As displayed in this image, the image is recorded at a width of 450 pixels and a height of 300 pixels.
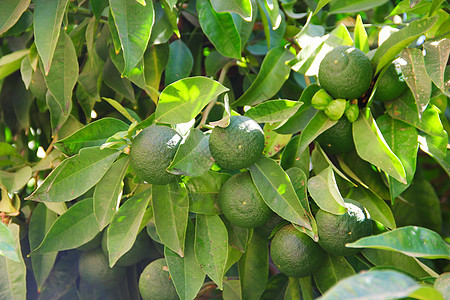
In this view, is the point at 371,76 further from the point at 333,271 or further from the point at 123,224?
the point at 123,224

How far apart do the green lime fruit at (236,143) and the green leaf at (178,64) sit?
34 cm

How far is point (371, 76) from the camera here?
2.96 feet

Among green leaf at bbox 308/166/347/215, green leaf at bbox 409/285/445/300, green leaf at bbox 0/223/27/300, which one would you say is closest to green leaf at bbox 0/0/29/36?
green leaf at bbox 0/223/27/300

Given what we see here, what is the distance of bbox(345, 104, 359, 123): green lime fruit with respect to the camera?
911 millimetres

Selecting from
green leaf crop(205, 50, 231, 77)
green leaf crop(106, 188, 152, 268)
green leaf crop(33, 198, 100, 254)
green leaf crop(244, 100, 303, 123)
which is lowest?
green leaf crop(33, 198, 100, 254)

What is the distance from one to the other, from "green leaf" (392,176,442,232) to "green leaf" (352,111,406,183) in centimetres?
47

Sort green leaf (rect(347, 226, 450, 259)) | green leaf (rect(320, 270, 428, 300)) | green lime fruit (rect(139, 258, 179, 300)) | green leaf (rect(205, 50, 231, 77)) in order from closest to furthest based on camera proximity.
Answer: green leaf (rect(320, 270, 428, 300)) → green leaf (rect(347, 226, 450, 259)) → green lime fruit (rect(139, 258, 179, 300)) → green leaf (rect(205, 50, 231, 77))

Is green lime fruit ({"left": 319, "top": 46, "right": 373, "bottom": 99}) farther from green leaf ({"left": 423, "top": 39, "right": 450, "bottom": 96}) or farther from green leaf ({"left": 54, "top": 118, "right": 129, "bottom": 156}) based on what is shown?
green leaf ({"left": 54, "top": 118, "right": 129, "bottom": 156})

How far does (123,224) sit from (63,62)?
40 cm

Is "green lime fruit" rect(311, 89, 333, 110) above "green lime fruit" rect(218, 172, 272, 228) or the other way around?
above

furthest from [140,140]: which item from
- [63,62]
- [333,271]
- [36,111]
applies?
[36,111]

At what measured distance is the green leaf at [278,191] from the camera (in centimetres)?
82

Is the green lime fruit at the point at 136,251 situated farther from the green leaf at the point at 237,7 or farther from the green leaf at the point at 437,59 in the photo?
the green leaf at the point at 437,59

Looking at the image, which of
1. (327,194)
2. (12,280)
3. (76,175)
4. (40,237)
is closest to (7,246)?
(76,175)
